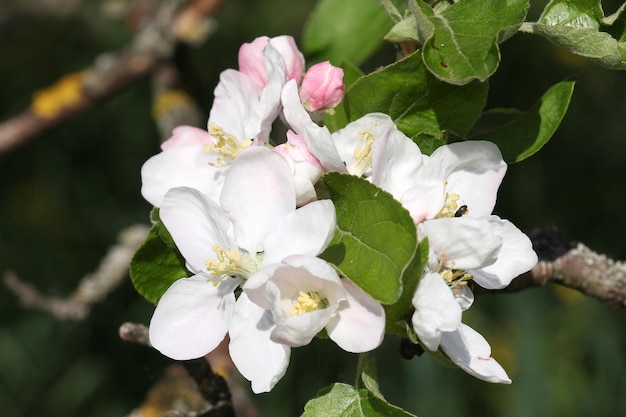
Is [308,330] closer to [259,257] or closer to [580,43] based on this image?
[259,257]

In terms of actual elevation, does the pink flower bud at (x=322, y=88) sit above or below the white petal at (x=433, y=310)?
above

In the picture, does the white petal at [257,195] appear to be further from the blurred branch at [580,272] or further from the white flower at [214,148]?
the blurred branch at [580,272]

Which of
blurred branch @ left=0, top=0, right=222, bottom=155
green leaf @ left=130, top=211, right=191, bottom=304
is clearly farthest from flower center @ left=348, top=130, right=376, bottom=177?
blurred branch @ left=0, top=0, right=222, bottom=155

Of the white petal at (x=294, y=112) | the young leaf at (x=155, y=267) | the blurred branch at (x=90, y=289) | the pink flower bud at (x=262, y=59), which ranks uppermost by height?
the pink flower bud at (x=262, y=59)

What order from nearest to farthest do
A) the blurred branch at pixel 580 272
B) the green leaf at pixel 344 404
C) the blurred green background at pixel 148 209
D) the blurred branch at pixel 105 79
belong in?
the green leaf at pixel 344 404, the blurred branch at pixel 580 272, the blurred branch at pixel 105 79, the blurred green background at pixel 148 209

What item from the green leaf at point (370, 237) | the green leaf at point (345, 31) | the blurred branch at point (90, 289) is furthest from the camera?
the blurred branch at point (90, 289)

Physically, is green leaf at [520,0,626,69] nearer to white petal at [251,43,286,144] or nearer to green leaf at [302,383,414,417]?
white petal at [251,43,286,144]

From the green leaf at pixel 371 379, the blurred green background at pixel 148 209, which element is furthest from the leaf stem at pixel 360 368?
the blurred green background at pixel 148 209
